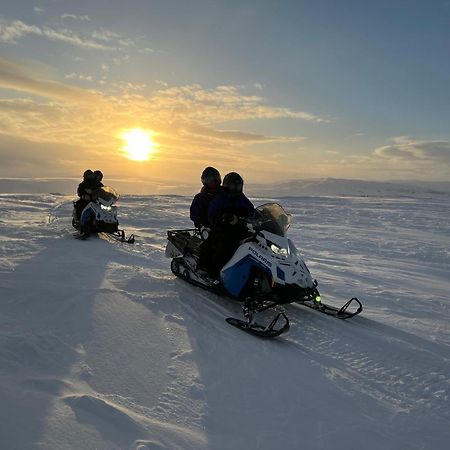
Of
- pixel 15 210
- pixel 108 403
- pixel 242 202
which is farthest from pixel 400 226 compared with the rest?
pixel 108 403

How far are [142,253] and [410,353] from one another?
595 cm

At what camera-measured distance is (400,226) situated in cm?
1745

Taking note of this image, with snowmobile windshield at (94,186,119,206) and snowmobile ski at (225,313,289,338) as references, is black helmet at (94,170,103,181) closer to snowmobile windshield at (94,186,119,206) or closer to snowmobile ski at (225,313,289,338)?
snowmobile windshield at (94,186,119,206)

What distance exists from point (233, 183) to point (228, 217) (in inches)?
18.4

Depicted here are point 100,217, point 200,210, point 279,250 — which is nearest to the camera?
point 279,250

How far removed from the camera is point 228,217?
564 cm

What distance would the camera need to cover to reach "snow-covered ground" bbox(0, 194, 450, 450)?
109 inches

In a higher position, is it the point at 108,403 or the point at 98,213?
the point at 98,213

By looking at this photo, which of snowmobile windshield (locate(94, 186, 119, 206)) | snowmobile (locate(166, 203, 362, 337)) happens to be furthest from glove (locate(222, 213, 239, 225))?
snowmobile windshield (locate(94, 186, 119, 206))

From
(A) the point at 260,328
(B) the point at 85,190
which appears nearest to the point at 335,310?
(A) the point at 260,328

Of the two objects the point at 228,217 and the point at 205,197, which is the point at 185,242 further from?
the point at 228,217

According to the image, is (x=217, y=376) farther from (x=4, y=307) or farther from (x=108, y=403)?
(x=4, y=307)

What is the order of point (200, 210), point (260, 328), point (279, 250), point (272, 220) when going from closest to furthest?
point (260, 328) < point (279, 250) < point (272, 220) < point (200, 210)

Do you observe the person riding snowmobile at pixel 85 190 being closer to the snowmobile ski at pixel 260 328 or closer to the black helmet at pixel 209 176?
the black helmet at pixel 209 176
